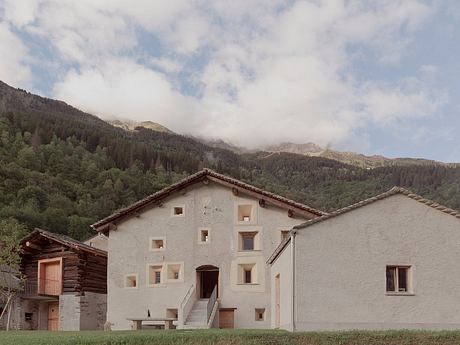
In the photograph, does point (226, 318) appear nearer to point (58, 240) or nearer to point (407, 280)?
point (58, 240)

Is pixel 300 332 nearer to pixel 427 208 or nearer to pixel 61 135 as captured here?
pixel 427 208

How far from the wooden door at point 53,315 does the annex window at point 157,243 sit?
10.2m

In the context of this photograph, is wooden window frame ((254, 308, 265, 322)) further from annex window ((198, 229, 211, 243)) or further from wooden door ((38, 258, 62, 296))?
wooden door ((38, 258, 62, 296))

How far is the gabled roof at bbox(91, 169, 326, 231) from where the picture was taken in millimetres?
34156

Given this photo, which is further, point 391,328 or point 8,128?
point 8,128

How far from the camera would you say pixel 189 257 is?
115ft

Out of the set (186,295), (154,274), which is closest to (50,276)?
(154,274)

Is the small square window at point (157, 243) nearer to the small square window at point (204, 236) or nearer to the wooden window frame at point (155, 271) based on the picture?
the wooden window frame at point (155, 271)

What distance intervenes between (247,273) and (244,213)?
10.7 feet

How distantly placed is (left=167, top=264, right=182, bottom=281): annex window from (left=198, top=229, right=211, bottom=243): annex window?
1.81m

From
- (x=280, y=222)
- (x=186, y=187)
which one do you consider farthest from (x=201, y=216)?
(x=280, y=222)

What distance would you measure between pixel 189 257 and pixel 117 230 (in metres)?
4.54

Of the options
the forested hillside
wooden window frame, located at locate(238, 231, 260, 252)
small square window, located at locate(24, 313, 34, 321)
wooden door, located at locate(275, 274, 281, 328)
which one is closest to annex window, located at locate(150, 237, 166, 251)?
wooden window frame, located at locate(238, 231, 260, 252)

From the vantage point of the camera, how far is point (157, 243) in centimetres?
3584
